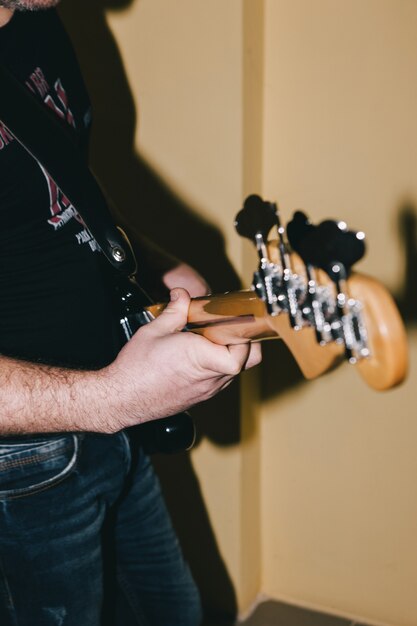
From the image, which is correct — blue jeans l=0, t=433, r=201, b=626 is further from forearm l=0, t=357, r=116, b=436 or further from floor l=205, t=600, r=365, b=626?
floor l=205, t=600, r=365, b=626

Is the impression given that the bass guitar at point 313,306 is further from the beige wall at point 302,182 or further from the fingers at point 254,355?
the beige wall at point 302,182

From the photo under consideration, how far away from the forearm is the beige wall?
2.75 feet

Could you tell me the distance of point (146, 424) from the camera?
105cm

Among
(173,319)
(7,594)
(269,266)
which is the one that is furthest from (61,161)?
(7,594)

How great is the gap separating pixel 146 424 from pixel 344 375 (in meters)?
0.78

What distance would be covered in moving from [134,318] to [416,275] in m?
0.83

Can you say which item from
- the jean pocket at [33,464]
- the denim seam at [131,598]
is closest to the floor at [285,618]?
the denim seam at [131,598]

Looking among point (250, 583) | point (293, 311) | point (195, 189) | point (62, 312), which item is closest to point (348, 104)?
point (195, 189)

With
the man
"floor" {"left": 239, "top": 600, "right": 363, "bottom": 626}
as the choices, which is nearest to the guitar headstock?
the man

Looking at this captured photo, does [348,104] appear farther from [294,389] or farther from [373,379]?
[373,379]

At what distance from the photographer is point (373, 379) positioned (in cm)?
65

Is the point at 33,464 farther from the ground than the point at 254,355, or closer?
closer

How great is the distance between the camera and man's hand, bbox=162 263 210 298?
1276 millimetres

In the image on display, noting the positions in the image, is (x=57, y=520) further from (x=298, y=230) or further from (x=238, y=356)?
(x=298, y=230)
